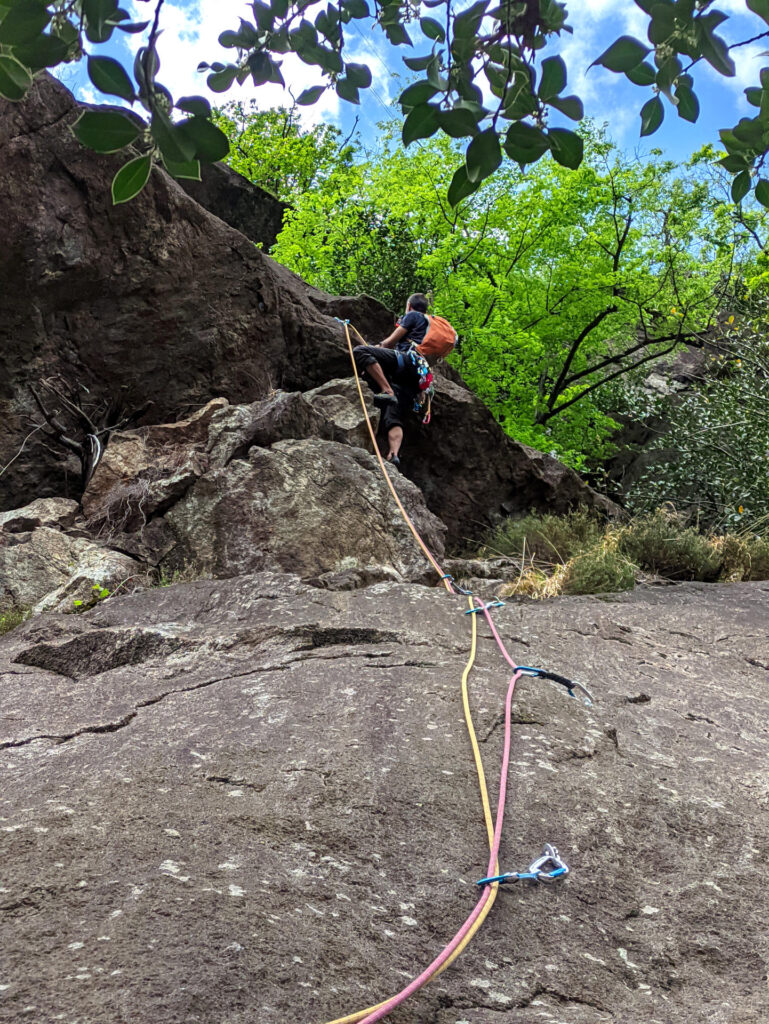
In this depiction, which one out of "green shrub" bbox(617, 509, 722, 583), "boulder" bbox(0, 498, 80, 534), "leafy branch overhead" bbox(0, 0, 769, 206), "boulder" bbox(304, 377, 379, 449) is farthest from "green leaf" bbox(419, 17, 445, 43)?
A: "green shrub" bbox(617, 509, 722, 583)

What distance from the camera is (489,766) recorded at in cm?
295

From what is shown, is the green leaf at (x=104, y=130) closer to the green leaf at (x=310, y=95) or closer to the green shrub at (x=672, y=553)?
the green leaf at (x=310, y=95)

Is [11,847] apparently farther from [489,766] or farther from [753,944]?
[753,944]

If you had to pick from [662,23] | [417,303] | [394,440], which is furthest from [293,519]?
[662,23]

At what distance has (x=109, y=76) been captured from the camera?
3.03ft

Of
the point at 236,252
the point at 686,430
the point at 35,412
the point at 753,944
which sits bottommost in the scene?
the point at 753,944

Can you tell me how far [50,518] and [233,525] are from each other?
A: 1.89m

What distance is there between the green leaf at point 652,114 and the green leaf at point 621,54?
0.13 meters

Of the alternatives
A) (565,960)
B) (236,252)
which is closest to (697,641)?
(565,960)

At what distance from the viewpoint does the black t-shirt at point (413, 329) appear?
9.11 m

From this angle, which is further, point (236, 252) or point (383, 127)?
point (383, 127)

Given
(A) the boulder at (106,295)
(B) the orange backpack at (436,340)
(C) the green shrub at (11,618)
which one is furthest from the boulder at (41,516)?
(B) the orange backpack at (436,340)

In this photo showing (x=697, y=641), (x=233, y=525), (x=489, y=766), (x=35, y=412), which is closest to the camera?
(x=489, y=766)

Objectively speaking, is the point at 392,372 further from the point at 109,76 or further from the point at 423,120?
the point at 109,76
